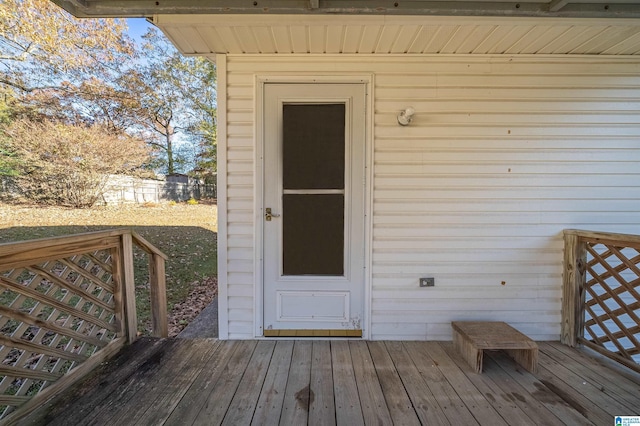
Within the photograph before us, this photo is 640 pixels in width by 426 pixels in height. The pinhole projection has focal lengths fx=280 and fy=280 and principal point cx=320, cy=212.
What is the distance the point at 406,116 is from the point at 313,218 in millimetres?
1153

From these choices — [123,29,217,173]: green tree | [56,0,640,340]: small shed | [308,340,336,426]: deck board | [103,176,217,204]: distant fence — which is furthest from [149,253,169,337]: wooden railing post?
[123,29,217,173]: green tree

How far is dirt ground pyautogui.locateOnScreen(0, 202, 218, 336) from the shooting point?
441cm

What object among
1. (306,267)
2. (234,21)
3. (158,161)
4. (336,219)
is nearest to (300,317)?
(306,267)

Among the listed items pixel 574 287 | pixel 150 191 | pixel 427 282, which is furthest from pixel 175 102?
pixel 574 287

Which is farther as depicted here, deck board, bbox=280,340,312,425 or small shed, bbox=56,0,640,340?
small shed, bbox=56,0,640,340

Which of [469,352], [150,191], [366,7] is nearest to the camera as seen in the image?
[366,7]

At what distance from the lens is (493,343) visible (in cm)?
197

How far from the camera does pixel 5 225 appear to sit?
649 cm

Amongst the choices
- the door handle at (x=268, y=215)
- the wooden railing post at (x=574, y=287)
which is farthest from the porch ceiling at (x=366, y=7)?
the wooden railing post at (x=574, y=287)

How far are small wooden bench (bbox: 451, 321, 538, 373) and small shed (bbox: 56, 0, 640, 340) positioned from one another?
244 millimetres

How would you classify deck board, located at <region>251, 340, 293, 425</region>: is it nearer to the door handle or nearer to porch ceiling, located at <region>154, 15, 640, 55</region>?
the door handle

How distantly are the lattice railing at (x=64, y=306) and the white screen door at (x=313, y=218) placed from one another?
1.16 m

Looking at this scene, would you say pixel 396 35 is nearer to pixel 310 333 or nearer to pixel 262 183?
pixel 262 183

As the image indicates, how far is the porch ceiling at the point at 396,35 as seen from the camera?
6.29 ft
